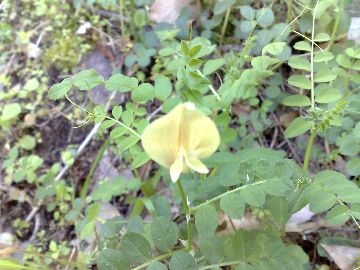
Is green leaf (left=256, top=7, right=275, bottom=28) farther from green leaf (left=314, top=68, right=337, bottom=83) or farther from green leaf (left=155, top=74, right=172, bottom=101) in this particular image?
green leaf (left=155, top=74, right=172, bottom=101)

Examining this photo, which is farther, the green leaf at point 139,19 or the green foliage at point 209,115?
the green leaf at point 139,19

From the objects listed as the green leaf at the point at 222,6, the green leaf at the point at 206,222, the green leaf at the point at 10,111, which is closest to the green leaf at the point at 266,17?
the green leaf at the point at 222,6

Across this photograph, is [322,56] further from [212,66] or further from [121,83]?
[121,83]

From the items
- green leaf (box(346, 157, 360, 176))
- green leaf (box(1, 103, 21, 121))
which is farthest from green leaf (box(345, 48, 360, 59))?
green leaf (box(1, 103, 21, 121))

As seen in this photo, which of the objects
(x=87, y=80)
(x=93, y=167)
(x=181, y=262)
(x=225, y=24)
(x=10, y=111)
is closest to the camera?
(x=181, y=262)

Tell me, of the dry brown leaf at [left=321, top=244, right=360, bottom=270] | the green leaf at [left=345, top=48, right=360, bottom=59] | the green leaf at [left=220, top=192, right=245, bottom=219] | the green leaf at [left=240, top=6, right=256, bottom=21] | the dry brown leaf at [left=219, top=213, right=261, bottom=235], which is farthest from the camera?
the green leaf at [left=240, top=6, right=256, bottom=21]

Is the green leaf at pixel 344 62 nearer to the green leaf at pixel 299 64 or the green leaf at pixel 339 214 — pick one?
the green leaf at pixel 299 64

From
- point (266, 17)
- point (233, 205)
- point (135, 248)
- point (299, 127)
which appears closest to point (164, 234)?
point (135, 248)
